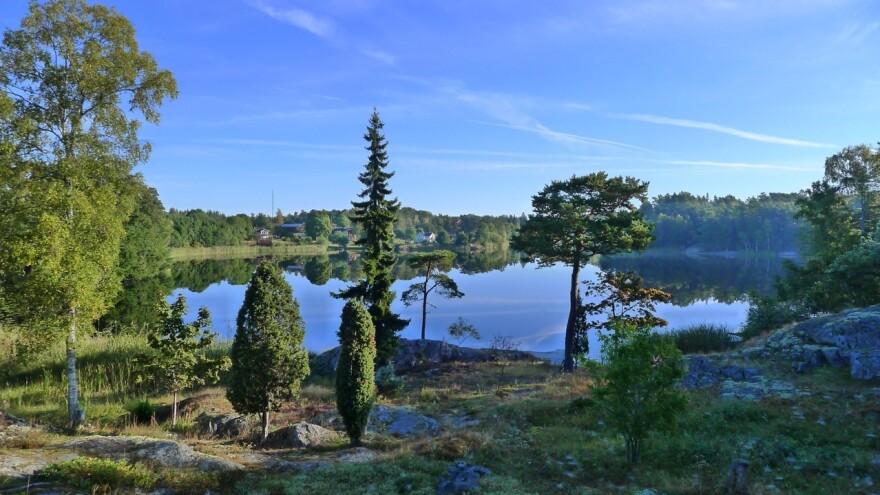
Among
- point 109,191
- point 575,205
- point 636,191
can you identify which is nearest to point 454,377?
point 575,205

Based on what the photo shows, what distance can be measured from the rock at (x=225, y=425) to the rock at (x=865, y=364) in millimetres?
19532

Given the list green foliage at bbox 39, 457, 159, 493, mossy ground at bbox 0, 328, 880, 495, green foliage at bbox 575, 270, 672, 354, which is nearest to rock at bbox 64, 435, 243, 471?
mossy ground at bbox 0, 328, 880, 495

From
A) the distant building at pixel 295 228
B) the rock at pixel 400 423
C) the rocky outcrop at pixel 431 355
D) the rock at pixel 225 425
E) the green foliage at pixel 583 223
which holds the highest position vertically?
the distant building at pixel 295 228

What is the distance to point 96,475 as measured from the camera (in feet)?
25.1

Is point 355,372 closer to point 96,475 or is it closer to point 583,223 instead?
point 96,475

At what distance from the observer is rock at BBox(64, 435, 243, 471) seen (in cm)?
916

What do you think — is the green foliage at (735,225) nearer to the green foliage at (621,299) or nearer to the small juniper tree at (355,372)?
the green foliage at (621,299)

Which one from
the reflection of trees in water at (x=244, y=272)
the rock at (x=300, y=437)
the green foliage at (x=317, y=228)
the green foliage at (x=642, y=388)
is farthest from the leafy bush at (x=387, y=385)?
the green foliage at (x=317, y=228)

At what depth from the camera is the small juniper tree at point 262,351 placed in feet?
42.4

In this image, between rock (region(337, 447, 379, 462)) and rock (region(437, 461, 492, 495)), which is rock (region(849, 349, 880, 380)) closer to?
rock (region(437, 461, 492, 495))

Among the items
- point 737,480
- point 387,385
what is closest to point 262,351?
point 387,385

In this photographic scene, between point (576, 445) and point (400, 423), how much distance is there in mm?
6482

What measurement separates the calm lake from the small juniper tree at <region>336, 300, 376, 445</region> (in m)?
13.7

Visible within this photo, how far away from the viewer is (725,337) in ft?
89.5
